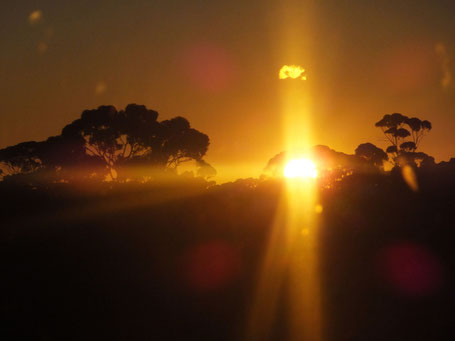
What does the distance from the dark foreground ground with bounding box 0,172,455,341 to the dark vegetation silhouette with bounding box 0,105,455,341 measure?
0.06 m

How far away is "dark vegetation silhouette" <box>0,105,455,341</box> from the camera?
2062 centimetres

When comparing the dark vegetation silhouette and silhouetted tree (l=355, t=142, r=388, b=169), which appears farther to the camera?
silhouetted tree (l=355, t=142, r=388, b=169)

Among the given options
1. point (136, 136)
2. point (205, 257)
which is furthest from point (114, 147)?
point (205, 257)

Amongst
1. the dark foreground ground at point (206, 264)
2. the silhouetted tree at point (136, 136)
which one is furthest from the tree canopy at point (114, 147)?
the dark foreground ground at point (206, 264)

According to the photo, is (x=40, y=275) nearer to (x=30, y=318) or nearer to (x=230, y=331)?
(x=30, y=318)

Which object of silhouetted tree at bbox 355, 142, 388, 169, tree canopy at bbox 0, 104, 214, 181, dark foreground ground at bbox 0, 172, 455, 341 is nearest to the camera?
dark foreground ground at bbox 0, 172, 455, 341

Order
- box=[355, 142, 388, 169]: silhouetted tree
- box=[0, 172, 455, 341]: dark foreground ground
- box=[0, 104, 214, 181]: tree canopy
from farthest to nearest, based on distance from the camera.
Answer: box=[355, 142, 388, 169]: silhouetted tree → box=[0, 104, 214, 181]: tree canopy → box=[0, 172, 455, 341]: dark foreground ground

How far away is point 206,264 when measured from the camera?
2491 centimetres

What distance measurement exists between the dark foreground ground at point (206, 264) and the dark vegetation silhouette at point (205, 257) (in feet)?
0.20

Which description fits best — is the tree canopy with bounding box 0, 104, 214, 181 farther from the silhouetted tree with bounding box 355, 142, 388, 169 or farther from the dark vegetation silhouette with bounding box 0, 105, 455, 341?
the silhouetted tree with bounding box 355, 142, 388, 169

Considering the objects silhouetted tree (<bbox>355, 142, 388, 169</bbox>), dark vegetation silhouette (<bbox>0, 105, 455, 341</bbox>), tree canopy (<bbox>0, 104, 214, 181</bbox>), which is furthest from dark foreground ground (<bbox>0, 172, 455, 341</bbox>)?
silhouetted tree (<bbox>355, 142, 388, 169</bbox>)

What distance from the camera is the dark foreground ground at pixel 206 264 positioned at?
20547mm

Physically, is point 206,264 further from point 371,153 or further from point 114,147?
point 371,153

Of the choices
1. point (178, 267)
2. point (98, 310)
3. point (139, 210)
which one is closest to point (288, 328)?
point (178, 267)
